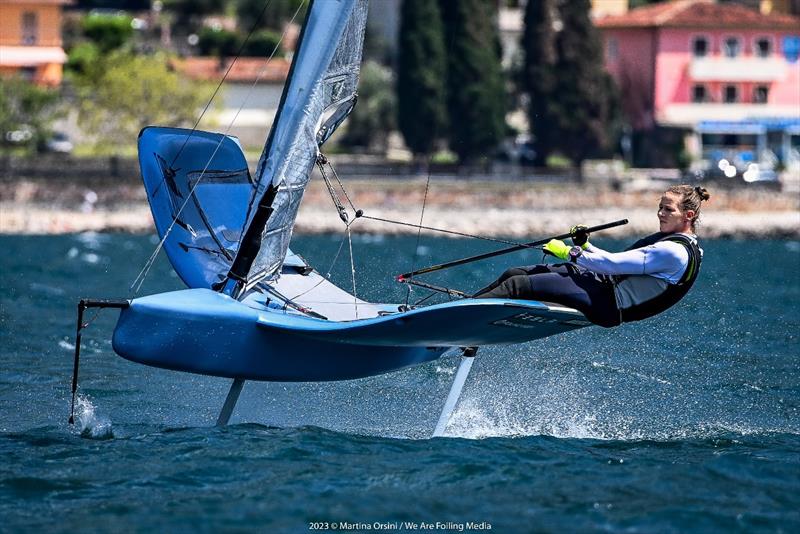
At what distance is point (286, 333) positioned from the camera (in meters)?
8.62

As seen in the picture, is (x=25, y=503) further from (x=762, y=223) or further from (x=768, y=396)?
(x=762, y=223)

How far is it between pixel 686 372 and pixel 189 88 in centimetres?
3125

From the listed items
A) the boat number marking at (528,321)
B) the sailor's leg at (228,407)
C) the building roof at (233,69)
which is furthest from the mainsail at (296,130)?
the building roof at (233,69)

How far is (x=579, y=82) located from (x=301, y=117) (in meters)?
34.5

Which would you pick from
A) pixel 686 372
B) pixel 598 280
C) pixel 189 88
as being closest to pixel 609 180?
pixel 189 88

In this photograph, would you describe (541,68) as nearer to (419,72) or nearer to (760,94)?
(419,72)

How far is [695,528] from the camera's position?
7.14 m

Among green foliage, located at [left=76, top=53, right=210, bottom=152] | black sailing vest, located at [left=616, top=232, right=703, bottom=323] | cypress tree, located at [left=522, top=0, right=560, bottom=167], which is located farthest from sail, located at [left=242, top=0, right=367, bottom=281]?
cypress tree, located at [left=522, top=0, right=560, bottom=167]

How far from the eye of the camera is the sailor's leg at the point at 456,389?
8805 mm

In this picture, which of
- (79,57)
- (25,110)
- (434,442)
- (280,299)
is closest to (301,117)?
(280,299)

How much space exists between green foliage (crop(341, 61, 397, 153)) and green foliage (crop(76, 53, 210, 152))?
6.61 m

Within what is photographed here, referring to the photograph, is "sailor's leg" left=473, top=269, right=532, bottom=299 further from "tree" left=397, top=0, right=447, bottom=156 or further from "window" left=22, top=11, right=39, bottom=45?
"window" left=22, top=11, right=39, bottom=45

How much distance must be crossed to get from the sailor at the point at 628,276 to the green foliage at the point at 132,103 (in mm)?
33232

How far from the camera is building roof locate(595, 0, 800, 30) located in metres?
52.0
